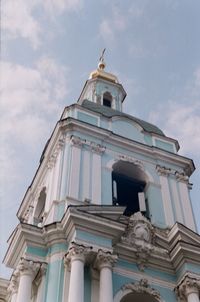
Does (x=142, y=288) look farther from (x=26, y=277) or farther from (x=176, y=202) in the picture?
(x=176, y=202)

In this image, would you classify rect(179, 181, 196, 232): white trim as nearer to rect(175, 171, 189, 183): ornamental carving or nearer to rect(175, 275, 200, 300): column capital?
rect(175, 171, 189, 183): ornamental carving

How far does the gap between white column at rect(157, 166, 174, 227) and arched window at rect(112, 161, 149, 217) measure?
28.0 inches

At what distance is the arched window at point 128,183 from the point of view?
21.5 metres

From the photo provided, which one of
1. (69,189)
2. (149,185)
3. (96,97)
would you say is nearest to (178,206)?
(149,185)

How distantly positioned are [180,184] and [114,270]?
21.0 feet

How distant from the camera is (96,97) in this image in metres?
30.1

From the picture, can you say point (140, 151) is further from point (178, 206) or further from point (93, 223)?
point (93, 223)

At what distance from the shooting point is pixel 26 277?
15.3 m

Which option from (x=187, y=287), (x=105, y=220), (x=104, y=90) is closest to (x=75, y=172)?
(x=105, y=220)

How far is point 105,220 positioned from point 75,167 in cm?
375

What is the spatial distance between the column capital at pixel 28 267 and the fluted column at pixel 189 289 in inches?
165

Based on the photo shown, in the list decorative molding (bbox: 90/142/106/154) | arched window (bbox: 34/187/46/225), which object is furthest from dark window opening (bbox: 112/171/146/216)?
arched window (bbox: 34/187/46/225)

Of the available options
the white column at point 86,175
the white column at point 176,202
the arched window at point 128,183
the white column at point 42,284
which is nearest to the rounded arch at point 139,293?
the white column at point 42,284

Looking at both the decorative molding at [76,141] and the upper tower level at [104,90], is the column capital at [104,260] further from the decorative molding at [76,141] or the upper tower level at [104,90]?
the upper tower level at [104,90]
